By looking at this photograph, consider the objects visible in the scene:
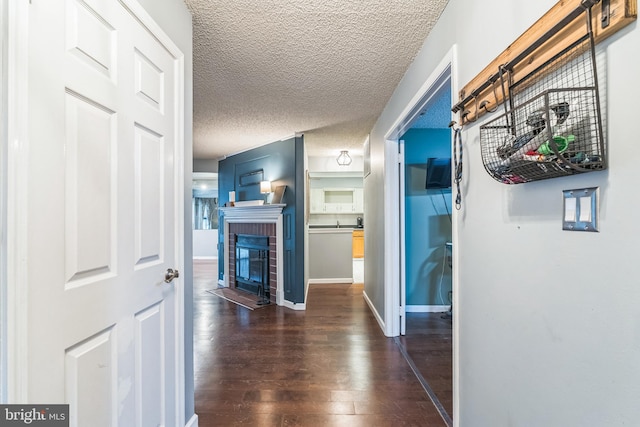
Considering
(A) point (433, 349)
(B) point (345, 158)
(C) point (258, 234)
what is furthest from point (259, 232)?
(A) point (433, 349)

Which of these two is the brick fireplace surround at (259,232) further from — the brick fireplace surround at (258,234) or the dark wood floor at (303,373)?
the dark wood floor at (303,373)

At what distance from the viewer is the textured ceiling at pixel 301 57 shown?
5.05ft

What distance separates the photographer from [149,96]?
1229 millimetres

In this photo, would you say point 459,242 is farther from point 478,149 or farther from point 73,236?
point 73,236

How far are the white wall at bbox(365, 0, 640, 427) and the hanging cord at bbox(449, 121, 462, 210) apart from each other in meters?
0.05

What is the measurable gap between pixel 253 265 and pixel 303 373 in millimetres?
2589

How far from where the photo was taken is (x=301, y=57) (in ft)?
6.52

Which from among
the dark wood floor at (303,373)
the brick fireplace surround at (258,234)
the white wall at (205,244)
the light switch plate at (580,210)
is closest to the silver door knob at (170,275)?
the dark wood floor at (303,373)

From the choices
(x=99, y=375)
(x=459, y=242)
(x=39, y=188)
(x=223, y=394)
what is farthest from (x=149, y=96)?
(x=223, y=394)

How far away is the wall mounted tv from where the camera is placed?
133 inches

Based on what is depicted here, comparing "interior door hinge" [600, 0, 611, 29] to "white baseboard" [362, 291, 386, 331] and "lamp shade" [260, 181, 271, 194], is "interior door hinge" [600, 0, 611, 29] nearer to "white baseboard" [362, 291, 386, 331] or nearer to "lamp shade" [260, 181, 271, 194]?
"white baseboard" [362, 291, 386, 331]

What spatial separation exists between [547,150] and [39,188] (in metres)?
1.37

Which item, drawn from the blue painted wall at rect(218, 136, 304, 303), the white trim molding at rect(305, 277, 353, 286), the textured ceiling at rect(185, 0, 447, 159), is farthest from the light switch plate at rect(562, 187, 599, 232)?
the white trim molding at rect(305, 277, 353, 286)

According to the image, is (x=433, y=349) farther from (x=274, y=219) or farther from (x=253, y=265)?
(x=253, y=265)
